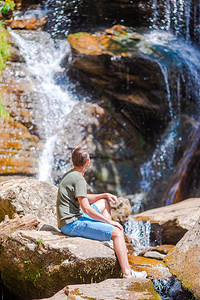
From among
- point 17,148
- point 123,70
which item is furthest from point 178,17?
point 17,148

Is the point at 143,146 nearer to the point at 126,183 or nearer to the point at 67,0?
the point at 126,183

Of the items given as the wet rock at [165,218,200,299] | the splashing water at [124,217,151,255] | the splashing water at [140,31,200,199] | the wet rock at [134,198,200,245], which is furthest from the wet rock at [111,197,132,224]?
the splashing water at [140,31,200,199]

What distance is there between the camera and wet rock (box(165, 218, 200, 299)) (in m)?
3.39

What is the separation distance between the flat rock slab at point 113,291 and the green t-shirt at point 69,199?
34.0 inches

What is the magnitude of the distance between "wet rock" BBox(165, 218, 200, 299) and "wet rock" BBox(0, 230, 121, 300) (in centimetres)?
76

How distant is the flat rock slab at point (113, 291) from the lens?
2658mm

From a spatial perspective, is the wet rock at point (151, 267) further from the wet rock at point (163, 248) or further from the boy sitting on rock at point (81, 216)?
the wet rock at point (163, 248)

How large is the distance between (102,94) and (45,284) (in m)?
8.42

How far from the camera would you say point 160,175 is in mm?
10852

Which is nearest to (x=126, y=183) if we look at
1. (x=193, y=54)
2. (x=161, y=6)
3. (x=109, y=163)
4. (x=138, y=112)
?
(x=109, y=163)

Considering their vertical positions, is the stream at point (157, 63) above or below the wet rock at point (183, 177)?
above

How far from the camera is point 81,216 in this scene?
3.60 m

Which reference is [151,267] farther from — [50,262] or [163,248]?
[163,248]

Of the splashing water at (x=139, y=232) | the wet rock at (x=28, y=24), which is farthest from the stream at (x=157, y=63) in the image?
the splashing water at (x=139, y=232)
